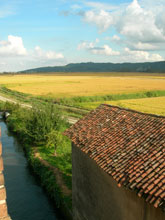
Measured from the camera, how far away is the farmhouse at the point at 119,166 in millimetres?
6090

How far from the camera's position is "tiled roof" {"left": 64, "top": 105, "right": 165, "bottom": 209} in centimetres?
601

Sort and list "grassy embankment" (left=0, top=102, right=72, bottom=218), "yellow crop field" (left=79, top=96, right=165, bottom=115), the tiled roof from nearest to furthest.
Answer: the tiled roof
"grassy embankment" (left=0, top=102, right=72, bottom=218)
"yellow crop field" (left=79, top=96, right=165, bottom=115)

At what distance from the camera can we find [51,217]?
46.1 feet

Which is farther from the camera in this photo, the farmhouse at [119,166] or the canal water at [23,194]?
the canal water at [23,194]

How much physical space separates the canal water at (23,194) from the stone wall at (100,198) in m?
3.94

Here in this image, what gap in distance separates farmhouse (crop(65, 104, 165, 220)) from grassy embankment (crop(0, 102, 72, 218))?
13.4 feet

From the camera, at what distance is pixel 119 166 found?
7.09m

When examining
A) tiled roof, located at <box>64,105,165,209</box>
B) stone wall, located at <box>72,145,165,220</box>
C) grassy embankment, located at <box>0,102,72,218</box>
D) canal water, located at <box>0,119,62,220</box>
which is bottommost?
canal water, located at <box>0,119,62,220</box>

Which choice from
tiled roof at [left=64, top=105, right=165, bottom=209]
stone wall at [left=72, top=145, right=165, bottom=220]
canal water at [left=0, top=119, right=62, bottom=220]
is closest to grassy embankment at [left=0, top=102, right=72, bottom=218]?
canal water at [left=0, top=119, right=62, bottom=220]

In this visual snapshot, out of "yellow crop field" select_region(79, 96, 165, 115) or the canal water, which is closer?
the canal water

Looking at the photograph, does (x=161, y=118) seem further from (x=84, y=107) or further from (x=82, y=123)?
(x=84, y=107)

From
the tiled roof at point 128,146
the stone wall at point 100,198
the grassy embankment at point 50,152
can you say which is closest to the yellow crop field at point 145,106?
the grassy embankment at point 50,152

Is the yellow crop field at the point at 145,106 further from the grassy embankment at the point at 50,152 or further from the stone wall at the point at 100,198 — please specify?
the stone wall at the point at 100,198

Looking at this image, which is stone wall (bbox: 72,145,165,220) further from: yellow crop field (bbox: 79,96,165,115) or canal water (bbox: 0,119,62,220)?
A: yellow crop field (bbox: 79,96,165,115)
